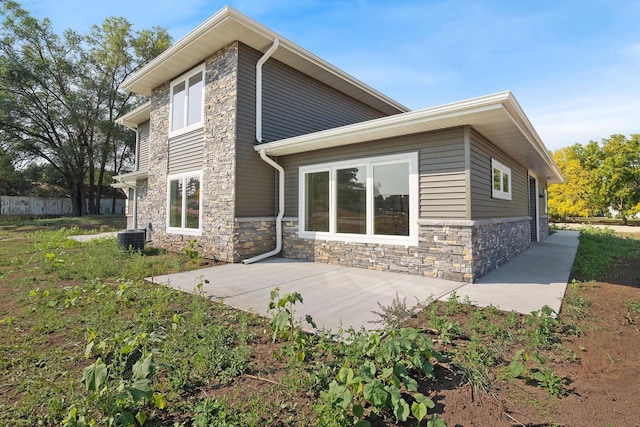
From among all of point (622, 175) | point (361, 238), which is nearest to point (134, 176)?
point (361, 238)

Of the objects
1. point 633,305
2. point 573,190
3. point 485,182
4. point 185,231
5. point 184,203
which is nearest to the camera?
point 633,305

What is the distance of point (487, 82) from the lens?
29.3 ft

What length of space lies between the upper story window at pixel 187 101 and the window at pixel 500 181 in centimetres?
722

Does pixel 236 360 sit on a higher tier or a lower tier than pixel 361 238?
lower

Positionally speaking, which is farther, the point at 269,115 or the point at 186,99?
the point at 186,99

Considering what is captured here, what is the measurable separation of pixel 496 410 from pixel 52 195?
99.2 feet

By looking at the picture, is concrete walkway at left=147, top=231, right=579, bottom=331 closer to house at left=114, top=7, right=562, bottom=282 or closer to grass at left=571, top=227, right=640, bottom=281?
grass at left=571, top=227, right=640, bottom=281

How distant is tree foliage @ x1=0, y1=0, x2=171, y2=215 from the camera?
1797cm

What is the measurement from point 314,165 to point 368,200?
1.65 meters

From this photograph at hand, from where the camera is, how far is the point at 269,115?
772 cm

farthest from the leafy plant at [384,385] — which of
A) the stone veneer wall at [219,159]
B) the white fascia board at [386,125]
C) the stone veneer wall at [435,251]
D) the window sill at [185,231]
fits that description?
the window sill at [185,231]

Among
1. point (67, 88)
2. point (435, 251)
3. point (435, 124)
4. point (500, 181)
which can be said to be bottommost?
point (435, 251)

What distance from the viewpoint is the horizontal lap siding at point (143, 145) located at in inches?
520

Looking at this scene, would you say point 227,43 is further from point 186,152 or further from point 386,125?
point 386,125
